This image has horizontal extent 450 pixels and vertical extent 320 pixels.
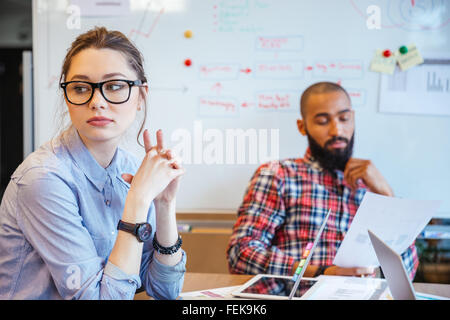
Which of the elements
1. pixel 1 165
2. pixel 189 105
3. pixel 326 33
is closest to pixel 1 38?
pixel 1 165

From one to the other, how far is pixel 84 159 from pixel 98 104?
0.11 m

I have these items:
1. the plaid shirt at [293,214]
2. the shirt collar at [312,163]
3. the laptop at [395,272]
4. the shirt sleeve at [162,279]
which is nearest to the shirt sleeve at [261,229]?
the plaid shirt at [293,214]

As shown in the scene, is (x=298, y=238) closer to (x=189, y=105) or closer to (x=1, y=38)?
(x=189, y=105)

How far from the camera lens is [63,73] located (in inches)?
37.6

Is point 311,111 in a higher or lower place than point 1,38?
lower

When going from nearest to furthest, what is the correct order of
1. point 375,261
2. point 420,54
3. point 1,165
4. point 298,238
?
point 375,261, point 298,238, point 420,54, point 1,165

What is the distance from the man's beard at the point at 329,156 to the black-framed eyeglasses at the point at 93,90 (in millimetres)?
902

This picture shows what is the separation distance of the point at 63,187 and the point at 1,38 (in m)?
2.10

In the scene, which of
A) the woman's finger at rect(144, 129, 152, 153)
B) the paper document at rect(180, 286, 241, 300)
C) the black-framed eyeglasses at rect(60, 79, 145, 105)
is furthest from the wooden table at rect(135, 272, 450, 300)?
the black-framed eyeglasses at rect(60, 79, 145, 105)

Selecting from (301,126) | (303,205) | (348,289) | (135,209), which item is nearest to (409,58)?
(301,126)

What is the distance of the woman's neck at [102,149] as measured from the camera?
0.93m

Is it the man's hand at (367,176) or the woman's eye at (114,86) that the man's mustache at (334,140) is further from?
the woman's eye at (114,86)

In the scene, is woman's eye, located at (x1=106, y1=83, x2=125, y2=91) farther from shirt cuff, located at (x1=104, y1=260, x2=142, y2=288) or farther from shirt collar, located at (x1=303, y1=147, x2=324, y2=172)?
shirt collar, located at (x1=303, y1=147, x2=324, y2=172)

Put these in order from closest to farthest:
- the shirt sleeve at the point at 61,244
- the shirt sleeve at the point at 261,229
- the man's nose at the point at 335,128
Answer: the shirt sleeve at the point at 61,244 → the shirt sleeve at the point at 261,229 → the man's nose at the point at 335,128
